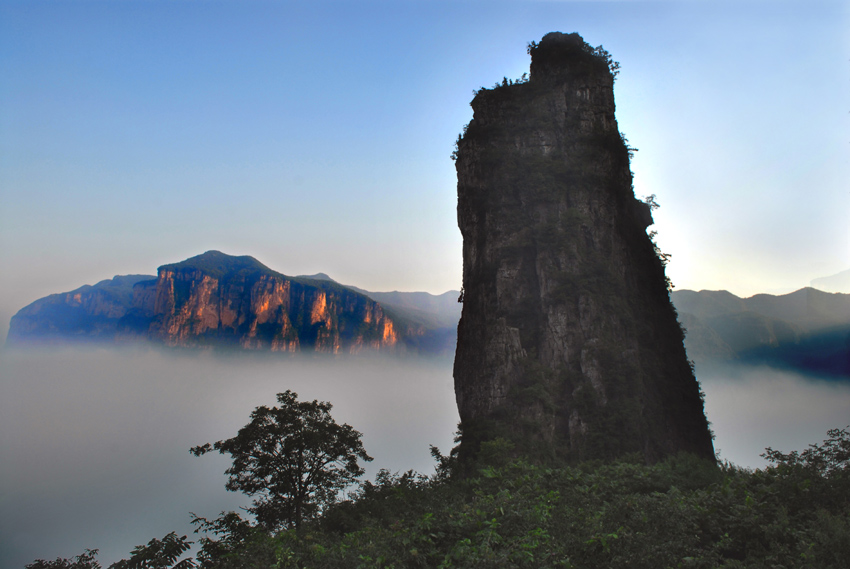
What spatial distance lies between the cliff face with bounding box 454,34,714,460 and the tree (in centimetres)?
818

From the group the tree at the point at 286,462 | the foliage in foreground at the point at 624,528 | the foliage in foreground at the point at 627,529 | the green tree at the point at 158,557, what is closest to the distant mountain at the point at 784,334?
the foliage in foreground at the point at 627,529

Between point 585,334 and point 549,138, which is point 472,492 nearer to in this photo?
point 585,334

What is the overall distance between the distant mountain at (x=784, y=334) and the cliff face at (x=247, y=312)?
398 ft

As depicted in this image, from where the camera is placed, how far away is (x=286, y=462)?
80.6ft

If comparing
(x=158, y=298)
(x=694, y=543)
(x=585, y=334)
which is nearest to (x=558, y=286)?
(x=585, y=334)

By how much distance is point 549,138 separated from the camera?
3553 cm

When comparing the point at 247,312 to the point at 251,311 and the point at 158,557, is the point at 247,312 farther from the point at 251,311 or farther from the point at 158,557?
the point at 158,557

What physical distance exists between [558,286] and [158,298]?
178 metres

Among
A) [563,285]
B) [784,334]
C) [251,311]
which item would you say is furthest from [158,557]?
[251,311]

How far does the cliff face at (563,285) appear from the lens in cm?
2845

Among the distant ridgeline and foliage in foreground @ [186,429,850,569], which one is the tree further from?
the distant ridgeline

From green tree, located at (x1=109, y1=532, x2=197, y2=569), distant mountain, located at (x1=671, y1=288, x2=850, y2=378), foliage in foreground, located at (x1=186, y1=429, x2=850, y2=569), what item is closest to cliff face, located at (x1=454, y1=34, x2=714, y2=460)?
foliage in foreground, located at (x1=186, y1=429, x2=850, y2=569)

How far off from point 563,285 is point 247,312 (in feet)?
549

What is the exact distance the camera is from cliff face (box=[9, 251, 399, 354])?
17075 centimetres
